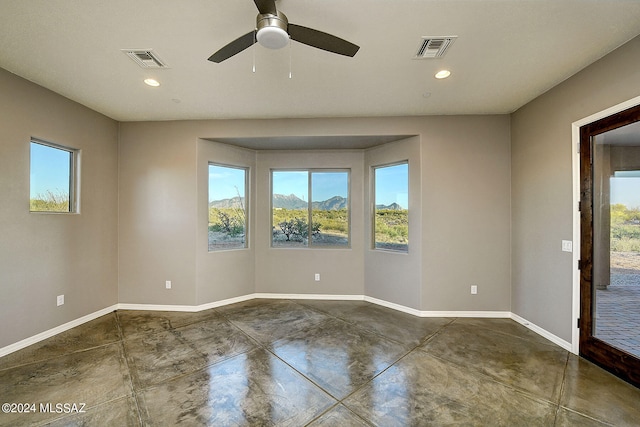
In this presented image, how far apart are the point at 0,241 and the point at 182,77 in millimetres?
2506

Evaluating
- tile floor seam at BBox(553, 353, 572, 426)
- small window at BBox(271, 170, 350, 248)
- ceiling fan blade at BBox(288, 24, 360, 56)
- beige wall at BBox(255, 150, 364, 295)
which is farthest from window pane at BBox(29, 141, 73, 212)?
tile floor seam at BBox(553, 353, 572, 426)

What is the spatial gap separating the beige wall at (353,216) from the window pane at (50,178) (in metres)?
0.68

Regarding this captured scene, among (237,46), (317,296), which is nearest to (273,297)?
(317,296)

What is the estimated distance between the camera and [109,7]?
1830 mm

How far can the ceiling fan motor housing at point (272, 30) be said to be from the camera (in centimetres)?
155

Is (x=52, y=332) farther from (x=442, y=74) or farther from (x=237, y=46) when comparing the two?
(x=442, y=74)

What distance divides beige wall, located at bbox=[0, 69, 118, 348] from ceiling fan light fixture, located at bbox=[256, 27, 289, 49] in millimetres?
3071

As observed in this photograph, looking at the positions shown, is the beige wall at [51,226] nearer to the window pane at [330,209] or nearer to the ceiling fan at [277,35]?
the ceiling fan at [277,35]

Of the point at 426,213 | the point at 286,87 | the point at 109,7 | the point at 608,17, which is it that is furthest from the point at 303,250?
the point at 608,17

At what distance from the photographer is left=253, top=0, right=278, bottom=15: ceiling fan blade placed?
61.8 inches

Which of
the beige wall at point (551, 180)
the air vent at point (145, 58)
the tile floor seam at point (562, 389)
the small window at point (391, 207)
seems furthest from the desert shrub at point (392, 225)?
the air vent at point (145, 58)

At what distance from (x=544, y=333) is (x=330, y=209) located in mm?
3315

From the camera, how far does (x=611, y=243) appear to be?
2.50 m

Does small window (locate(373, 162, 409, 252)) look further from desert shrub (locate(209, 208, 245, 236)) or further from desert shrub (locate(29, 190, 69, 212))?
desert shrub (locate(29, 190, 69, 212))
